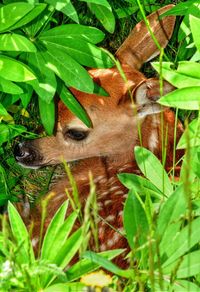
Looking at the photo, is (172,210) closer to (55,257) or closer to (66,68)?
(55,257)

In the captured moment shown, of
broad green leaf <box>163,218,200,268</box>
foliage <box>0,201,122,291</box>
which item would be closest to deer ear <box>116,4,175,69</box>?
foliage <box>0,201,122,291</box>

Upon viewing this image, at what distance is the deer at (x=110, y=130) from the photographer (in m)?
3.91

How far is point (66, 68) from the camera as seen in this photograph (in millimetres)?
3275

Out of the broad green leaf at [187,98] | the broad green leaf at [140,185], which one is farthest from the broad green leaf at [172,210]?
the broad green leaf at [187,98]

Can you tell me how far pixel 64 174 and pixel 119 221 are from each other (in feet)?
3.75

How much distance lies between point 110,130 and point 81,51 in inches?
37.2

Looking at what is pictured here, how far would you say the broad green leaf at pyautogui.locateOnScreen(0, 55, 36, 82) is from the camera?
2.94 m

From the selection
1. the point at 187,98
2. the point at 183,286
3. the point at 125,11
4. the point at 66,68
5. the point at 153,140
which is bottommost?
the point at 183,286

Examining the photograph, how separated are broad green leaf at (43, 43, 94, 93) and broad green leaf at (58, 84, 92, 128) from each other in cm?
24

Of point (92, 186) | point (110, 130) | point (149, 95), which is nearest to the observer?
point (92, 186)

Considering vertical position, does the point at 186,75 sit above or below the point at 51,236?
above

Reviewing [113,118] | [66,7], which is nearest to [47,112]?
[113,118]

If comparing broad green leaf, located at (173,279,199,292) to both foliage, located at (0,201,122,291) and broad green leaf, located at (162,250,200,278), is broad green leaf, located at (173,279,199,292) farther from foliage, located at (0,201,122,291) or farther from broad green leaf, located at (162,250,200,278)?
foliage, located at (0,201,122,291)

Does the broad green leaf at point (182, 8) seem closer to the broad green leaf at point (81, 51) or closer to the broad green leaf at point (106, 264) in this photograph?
the broad green leaf at point (81, 51)
